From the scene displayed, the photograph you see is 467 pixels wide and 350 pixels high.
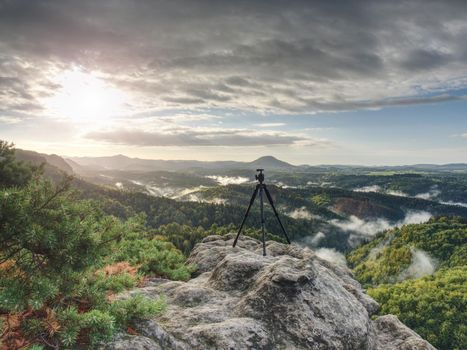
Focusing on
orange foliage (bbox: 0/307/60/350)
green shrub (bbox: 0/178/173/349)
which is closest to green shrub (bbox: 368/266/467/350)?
green shrub (bbox: 0/178/173/349)

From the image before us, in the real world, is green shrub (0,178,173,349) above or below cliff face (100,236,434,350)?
above

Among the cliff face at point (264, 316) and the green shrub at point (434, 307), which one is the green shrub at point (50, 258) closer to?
the cliff face at point (264, 316)

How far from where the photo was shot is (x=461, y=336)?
374ft

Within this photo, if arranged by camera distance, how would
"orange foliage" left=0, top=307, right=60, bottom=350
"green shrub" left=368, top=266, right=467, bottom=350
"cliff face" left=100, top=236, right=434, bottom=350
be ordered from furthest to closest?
"green shrub" left=368, top=266, right=467, bottom=350, "cliff face" left=100, top=236, right=434, bottom=350, "orange foliage" left=0, top=307, right=60, bottom=350

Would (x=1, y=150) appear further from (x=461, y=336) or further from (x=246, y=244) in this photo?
(x=461, y=336)

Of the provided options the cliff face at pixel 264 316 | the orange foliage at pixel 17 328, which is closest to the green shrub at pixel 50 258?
the orange foliage at pixel 17 328

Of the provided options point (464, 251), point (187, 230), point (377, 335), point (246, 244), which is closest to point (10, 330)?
point (377, 335)

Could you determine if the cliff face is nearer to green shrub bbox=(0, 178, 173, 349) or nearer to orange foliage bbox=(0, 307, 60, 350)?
green shrub bbox=(0, 178, 173, 349)

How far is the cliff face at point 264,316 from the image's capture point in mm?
9492

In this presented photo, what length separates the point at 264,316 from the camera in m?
10.9

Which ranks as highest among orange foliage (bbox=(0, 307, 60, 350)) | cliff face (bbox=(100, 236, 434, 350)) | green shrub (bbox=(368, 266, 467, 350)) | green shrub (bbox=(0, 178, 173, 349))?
green shrub (bbox=(0, 178, 173, 349))

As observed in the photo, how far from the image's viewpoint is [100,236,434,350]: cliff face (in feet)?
31.1

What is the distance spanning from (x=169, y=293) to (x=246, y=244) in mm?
12407

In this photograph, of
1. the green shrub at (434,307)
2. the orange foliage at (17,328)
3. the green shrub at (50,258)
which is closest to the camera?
the green shrub at (50,258)
